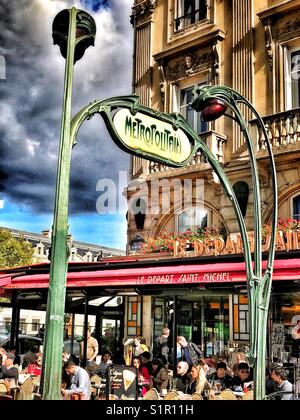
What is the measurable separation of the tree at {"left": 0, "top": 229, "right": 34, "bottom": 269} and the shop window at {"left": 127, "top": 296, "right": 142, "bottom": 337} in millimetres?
8600

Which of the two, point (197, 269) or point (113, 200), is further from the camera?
point (113, 200)

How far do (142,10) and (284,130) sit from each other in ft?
23.6

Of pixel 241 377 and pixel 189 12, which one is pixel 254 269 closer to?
pixel 241 377

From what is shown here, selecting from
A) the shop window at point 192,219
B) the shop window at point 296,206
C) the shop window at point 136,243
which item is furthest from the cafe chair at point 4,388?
the shop window at point 136,243

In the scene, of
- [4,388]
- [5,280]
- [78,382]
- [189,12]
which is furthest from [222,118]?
[4,388]

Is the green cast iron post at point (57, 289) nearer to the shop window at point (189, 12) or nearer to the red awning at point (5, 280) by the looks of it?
the red awning at point (5, 280)

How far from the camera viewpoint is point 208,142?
46.7ft

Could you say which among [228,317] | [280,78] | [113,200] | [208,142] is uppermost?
[280,78]

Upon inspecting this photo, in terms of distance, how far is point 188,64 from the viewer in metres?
16.0

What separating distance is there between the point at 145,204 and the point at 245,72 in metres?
4.53

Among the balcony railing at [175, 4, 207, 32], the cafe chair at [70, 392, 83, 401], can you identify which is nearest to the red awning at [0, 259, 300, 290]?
the cafe chair at [70, 392, 83, 401]

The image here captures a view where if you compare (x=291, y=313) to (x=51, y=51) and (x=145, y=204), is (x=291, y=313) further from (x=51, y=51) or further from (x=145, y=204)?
(x=51, y=51)

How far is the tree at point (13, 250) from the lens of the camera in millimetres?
23156


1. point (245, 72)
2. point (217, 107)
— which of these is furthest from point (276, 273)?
point (245, 72)
